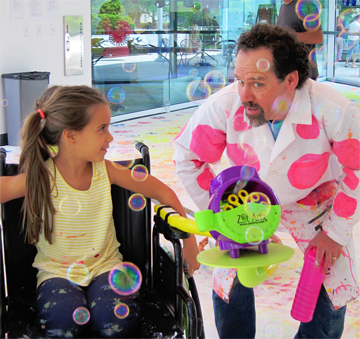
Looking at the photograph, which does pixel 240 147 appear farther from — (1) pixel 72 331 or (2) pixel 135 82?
(2) pixel 135 82

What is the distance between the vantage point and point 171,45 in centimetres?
702

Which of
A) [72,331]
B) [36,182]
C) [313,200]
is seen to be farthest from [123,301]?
[313,200]

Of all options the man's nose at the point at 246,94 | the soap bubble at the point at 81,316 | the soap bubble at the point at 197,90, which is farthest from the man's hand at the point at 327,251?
the soap bubble at the point at 197,90

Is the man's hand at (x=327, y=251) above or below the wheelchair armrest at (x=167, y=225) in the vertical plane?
below

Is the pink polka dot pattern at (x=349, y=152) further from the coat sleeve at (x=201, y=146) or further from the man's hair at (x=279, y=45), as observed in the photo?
the coat sleeve at (x=201, y=146)

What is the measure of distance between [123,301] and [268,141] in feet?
2.17

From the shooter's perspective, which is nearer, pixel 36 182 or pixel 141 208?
pixel 36 182

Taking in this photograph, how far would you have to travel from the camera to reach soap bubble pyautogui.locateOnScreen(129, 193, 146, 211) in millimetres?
1518

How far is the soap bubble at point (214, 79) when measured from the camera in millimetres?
8125

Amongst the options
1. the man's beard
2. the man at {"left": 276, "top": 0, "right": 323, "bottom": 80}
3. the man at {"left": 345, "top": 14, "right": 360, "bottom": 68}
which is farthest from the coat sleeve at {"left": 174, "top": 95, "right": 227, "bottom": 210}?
the man at {"left": 345, "top": 14, "right": 360, "bottom": 68}

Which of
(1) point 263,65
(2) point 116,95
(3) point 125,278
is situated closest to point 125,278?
(3) point 125,278

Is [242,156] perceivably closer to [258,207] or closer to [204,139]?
[204,139]

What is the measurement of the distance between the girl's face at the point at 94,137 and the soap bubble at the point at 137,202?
0.16 meters

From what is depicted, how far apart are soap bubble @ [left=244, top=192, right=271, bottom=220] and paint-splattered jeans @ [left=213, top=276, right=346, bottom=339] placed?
2.03 feet
